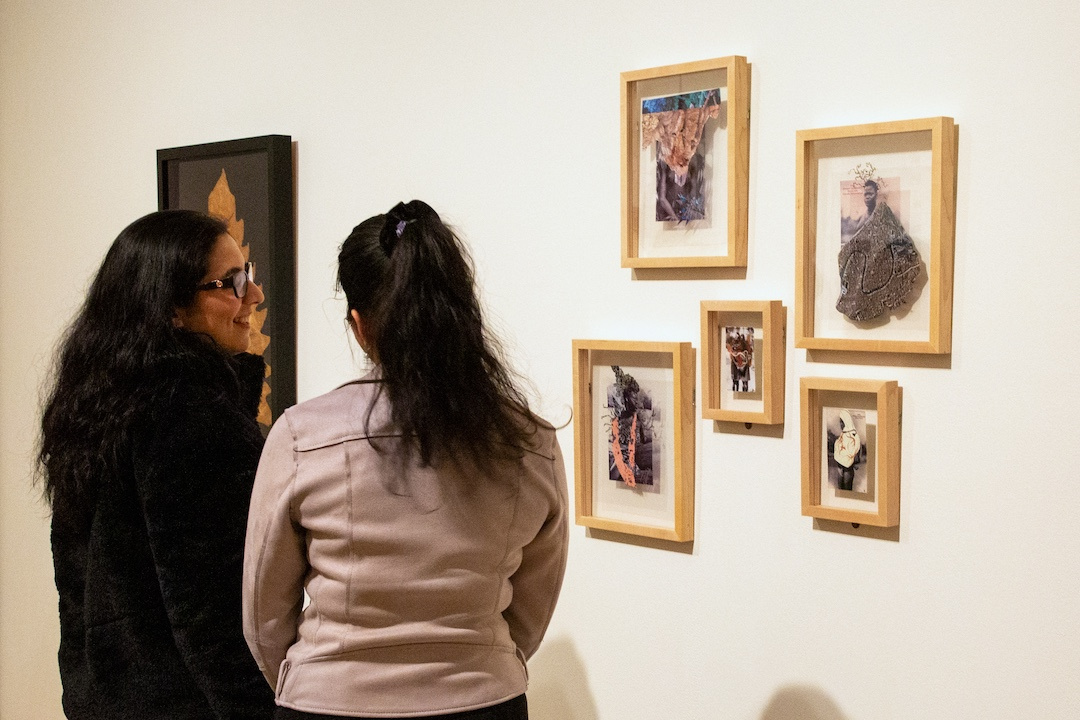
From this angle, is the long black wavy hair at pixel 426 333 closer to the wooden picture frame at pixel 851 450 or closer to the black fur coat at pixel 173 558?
the black fur coat at pixel 173 558

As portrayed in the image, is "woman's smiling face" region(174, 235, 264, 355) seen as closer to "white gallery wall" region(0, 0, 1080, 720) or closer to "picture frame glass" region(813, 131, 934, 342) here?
"white gallery wall" region(0, 0, 1080, 720)

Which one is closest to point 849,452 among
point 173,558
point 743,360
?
point 743,360

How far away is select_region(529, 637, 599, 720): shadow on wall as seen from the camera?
2.15m

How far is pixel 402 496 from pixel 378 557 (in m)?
0.08

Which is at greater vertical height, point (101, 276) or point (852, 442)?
point (101, 276)

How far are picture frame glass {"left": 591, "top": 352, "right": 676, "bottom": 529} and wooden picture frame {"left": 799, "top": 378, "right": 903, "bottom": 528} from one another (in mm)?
267

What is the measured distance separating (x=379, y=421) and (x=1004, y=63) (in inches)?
38.4

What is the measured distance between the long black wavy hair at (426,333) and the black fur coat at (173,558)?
0.39m

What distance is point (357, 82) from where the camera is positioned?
97.9 inches

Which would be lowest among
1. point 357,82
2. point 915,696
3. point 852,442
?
point 915,696

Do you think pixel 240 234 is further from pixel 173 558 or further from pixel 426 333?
pixel 426 333

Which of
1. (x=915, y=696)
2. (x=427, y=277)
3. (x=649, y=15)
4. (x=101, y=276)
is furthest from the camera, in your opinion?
(x=649, y=15)

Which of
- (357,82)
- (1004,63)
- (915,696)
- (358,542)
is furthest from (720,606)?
(357,82)

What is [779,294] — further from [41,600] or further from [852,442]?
[41,600]
